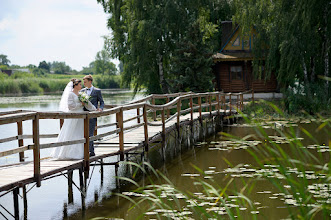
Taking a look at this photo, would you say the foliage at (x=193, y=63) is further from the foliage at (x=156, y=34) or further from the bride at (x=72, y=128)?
the bride at (x=72, y=128)

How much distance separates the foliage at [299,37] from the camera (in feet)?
61.9

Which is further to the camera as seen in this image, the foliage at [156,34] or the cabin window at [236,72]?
the cabin window at [236,72]

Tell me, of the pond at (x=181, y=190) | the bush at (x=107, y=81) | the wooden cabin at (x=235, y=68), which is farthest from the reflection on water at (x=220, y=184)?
the bush at (x=107, y=81)

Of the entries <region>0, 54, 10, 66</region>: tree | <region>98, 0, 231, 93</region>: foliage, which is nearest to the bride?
<region>98, 0, 231, 93</region>: foliage

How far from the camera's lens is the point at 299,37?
19328mm

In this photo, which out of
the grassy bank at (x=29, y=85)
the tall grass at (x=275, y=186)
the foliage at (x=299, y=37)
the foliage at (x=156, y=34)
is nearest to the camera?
the tall grass at (x=275, y=186)

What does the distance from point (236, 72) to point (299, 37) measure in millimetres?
11079

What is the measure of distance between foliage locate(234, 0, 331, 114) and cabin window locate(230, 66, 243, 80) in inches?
259

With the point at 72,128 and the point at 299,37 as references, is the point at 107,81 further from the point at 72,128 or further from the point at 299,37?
the point at 72,128

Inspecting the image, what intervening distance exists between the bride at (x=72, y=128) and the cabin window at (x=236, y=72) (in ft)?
75.4

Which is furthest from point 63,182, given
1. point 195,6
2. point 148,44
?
point 195,6

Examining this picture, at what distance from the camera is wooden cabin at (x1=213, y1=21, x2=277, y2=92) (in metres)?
28.9

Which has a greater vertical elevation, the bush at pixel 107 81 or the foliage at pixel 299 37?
the foliage at pixel 299 37

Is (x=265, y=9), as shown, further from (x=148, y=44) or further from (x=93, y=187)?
(x=93, y=187)
